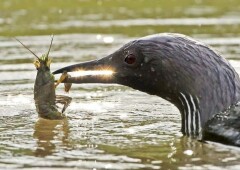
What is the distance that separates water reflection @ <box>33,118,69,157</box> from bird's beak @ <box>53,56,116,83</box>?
49cm

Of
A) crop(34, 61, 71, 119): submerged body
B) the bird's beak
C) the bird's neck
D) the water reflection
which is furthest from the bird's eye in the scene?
crop(34, 61, 71, 119): submerged body

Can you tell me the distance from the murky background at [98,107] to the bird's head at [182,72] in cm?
37

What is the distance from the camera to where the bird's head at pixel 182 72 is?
25.0 feet

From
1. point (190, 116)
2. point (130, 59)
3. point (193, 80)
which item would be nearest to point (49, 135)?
point (130, 59)

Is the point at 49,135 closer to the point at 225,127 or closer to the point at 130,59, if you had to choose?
the point at 130,59

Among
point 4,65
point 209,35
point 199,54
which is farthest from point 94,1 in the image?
point 199,54

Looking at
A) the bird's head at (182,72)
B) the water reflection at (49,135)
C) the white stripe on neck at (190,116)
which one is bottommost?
the water reflection at (49,135)

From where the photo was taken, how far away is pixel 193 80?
25.1ft

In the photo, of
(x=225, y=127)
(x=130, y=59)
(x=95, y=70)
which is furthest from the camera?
(x=95, y=70)

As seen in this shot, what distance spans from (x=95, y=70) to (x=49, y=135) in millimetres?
734

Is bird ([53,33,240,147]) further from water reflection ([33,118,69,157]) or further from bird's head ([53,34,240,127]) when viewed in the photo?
water reflection ([33,118,69,157])

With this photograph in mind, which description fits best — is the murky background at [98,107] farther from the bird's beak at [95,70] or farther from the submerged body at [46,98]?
the bird's beak at [95,70]

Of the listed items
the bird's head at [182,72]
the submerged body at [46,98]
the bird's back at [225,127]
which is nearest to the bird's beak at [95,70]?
the bird's head at [182,72]

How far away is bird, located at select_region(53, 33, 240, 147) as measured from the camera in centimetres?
759
